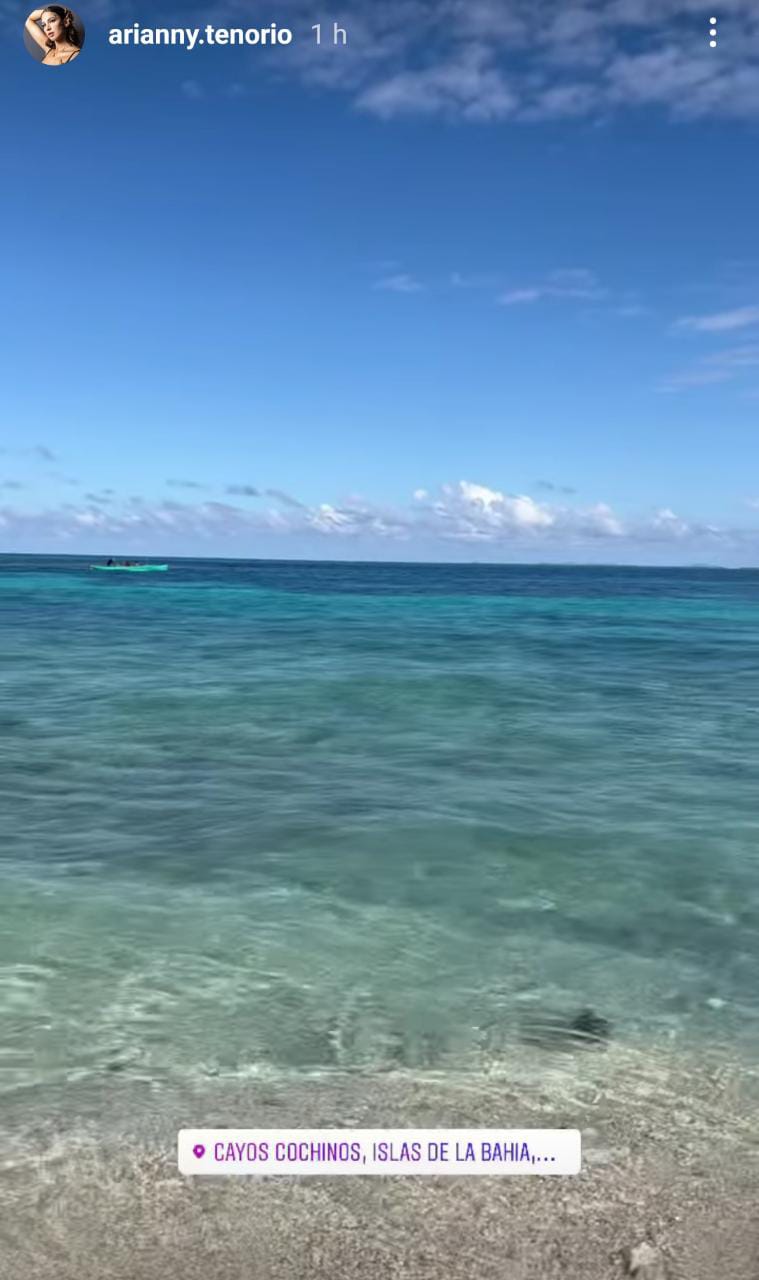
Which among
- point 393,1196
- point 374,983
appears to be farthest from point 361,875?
point 393,1196

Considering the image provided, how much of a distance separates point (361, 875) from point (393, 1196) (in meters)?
6.65

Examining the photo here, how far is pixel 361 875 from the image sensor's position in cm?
1243

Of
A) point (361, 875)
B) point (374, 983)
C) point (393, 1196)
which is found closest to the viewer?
point (393, 1196)

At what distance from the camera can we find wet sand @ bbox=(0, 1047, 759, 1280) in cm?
524

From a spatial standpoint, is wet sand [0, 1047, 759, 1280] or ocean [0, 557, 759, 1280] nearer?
wet sand [0, 1047, 759, 1280]

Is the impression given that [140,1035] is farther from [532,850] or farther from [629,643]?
[629,643]

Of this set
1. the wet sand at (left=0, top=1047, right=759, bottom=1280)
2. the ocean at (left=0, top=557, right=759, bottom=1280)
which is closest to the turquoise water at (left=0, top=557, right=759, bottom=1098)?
the ocean at (left=0, top=557, right=759, bottom=1280)

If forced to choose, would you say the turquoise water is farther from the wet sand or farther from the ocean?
the wet sand

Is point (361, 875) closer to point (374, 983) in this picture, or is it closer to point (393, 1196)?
point (374, 983)

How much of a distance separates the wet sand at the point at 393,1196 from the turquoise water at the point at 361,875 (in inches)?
21.5

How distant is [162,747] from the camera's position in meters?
20.6

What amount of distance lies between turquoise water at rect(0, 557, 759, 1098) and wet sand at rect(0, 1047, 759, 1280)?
55cm

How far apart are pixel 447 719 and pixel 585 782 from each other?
7.61 meters

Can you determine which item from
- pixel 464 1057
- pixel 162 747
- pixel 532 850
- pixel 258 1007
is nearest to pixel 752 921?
pixel 532 850
